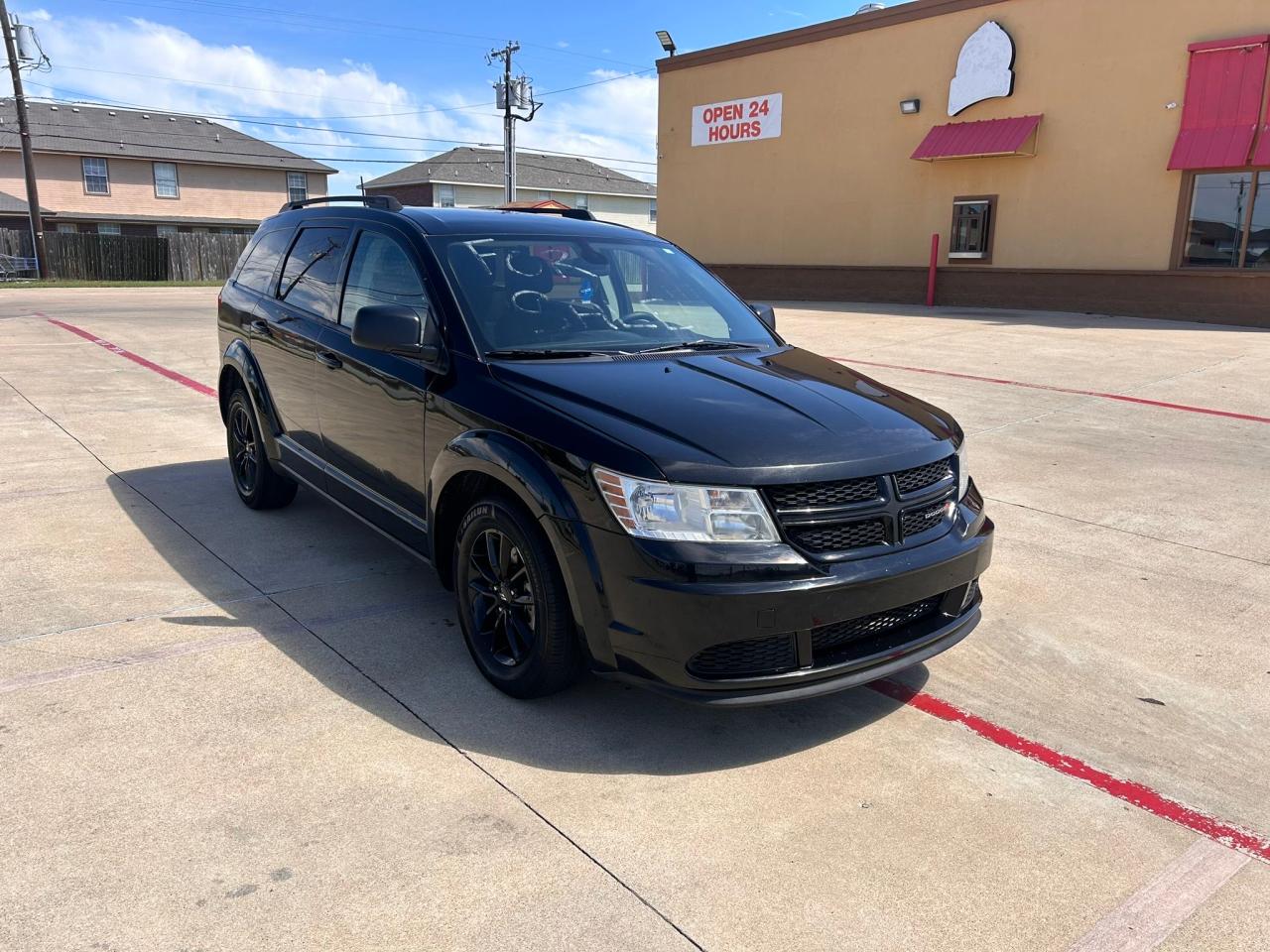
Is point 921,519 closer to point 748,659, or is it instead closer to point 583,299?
point 748,659

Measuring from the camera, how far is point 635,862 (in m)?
2.75

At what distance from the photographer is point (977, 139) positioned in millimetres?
20844

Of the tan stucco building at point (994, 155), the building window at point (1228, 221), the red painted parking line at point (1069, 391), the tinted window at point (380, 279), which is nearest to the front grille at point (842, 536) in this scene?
the tinted window at point (380, 279)

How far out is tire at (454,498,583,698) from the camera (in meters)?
3.34

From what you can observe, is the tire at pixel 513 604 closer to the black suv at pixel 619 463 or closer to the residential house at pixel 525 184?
the black suv at pixel 619 463

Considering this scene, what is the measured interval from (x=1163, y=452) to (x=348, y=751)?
6947mm

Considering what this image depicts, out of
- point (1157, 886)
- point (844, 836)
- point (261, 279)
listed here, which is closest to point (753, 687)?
point (844, 836)

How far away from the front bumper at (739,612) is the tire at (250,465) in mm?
3048

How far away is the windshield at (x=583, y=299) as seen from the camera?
4.05 m

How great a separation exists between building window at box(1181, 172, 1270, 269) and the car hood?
17.5 metres

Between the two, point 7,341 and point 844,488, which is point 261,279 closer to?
point 844,488

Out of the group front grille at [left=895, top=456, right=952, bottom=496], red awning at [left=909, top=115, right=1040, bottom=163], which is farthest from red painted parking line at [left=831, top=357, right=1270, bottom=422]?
red awning at [left=909, top=115, right=1040, bottom=163]

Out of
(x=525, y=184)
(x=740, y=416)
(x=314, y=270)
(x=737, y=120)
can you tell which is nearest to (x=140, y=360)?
(x=314, y=270)

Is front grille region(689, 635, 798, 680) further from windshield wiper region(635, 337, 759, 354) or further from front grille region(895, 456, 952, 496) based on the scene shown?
windshield wiper region(635, 337, 759, 354)
